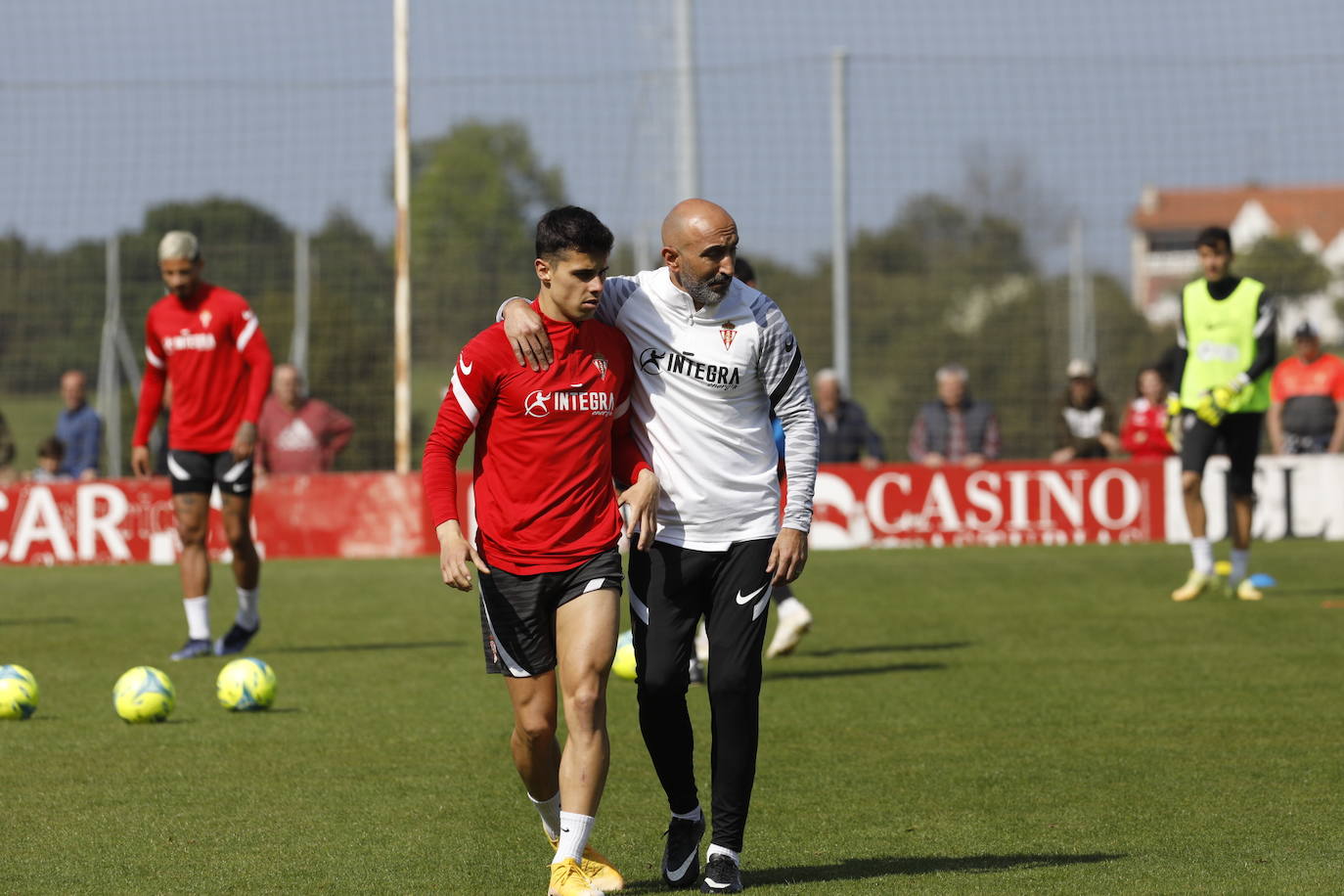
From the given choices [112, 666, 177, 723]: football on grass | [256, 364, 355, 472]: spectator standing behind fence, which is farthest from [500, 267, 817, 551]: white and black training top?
[256, 364, 355, 472]: spectator standing behind fence

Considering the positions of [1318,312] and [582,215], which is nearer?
[582,215]

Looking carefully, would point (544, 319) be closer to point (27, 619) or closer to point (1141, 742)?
point (1141, 742)

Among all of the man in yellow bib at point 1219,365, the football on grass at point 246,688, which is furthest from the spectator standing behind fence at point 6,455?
Answer: the man in yellow bib at point 1219,365

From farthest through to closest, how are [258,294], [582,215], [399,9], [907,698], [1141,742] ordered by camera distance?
1. [258,294]
2. [399,9]
3. [907,698]
4. [1141,742]
5. [582,215]

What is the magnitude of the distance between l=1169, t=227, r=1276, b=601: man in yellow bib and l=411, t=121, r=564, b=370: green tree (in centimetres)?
918

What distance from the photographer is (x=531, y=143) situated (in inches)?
910

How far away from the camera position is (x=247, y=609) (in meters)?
11.5

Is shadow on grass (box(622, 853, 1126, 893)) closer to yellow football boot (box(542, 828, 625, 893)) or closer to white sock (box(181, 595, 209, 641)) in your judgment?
yellow football boot (box(542, 828, 625, 893))

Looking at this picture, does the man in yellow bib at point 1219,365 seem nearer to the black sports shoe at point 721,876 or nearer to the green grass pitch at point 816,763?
the green grass pitch at point 816,763

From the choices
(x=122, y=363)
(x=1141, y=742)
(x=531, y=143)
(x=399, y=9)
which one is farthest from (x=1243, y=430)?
(x=122, y=363)

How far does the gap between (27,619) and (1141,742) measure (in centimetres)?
894

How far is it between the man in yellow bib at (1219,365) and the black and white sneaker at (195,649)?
681cm

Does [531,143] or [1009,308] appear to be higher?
[531,143]

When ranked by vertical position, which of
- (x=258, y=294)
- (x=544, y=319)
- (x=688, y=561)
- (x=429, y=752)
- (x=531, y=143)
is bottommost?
(x=429, y=752)
